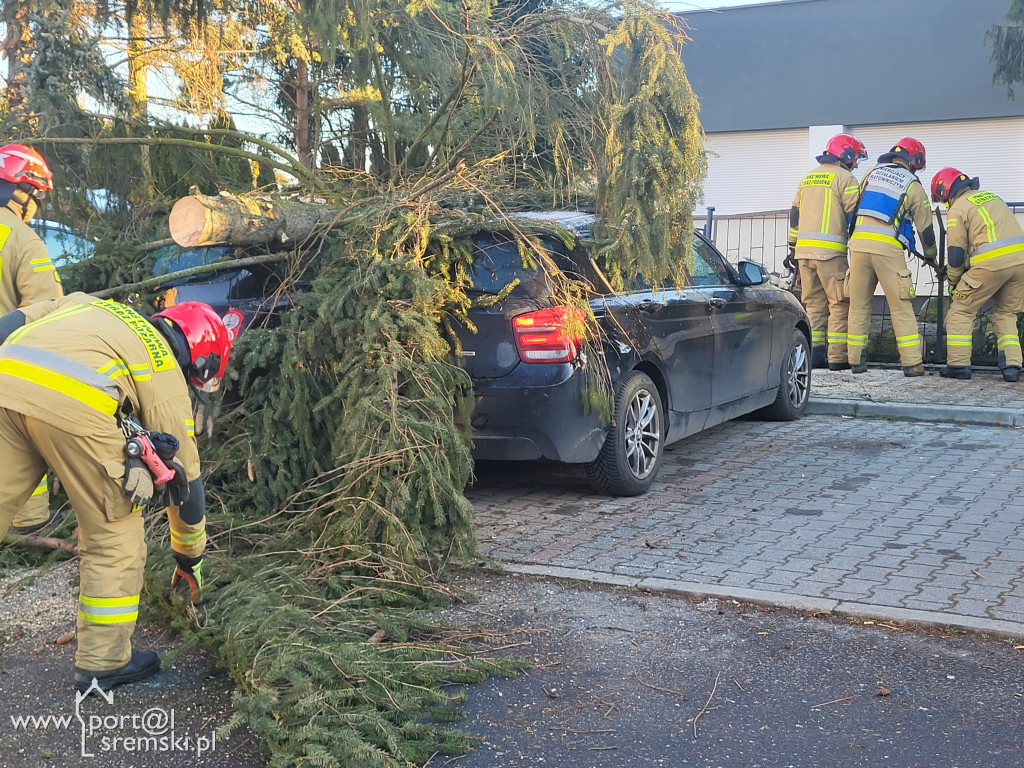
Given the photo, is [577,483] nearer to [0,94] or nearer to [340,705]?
[340,705]

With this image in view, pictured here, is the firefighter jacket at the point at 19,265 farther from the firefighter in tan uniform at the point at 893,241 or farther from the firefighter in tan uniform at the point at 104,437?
the firefighter in tan uniform at the point at 893,241

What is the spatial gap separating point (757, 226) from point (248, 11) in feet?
29.8

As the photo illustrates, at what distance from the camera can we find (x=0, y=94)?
23.6ft

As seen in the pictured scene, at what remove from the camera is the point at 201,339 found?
396 centimetres

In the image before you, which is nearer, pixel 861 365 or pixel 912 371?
pixel 912 371

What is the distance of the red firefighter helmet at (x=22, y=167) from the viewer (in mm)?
A: 5727

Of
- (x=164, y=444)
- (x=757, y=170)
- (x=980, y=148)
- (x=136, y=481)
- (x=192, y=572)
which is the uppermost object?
(x=980, y=148)

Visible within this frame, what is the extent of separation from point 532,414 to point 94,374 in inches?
108

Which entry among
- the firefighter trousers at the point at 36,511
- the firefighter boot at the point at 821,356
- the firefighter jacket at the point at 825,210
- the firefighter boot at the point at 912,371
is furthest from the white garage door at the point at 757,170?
the firefighter trousers at the point at 36,511

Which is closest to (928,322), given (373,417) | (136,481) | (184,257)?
(184,257)

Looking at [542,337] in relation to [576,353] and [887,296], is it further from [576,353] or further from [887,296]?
[887,296]

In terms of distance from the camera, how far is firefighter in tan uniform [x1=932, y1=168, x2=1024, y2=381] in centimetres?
1023

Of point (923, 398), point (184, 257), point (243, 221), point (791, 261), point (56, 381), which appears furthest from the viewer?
point (791, 261)

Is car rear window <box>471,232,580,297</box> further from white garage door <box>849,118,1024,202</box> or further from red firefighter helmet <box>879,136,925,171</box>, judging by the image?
white garage door <box>849,118,1024,202</box>
